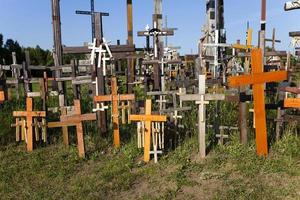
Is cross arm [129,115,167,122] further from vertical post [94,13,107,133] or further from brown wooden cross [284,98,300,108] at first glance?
brown wooden cross [284,98,300,108]

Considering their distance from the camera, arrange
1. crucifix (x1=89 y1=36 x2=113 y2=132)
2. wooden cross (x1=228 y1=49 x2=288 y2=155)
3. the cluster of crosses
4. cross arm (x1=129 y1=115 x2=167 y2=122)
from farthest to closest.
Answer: crucifix (x1=89 y1=36 x2=113 y2=132) → cross arm (x1=129 y1=115 x2=167 y2=122) → the cluster of crosses → wooden cross (x1=228 y1=49 x2=288 y2=155)

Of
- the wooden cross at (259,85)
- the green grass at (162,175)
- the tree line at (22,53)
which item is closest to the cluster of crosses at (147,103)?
the wooden cross at (259,85)

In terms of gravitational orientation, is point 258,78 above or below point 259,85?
above

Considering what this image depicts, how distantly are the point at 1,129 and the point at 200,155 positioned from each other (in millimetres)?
5004

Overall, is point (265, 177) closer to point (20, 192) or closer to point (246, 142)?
point (246, 142)

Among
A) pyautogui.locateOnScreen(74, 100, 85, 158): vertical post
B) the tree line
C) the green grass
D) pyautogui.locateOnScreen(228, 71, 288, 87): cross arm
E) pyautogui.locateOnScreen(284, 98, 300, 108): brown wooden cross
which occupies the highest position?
the tree line

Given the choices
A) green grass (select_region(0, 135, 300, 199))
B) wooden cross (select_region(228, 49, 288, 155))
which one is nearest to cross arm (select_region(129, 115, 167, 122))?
green grass (select_region(0, 135, 300, 199))

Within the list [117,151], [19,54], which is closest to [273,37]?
[117,151]

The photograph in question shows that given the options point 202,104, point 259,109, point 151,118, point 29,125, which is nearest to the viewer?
point 259,109

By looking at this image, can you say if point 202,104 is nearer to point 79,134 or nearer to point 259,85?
point 259,85

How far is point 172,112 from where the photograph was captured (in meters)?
8.10

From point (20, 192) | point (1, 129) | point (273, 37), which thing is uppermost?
point (273, 37)

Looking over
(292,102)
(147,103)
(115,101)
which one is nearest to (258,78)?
(292,102)

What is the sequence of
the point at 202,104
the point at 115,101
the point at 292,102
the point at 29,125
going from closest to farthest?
the point at 292,102
the point at 202,104
the point at 115,101
the point at 29,125
